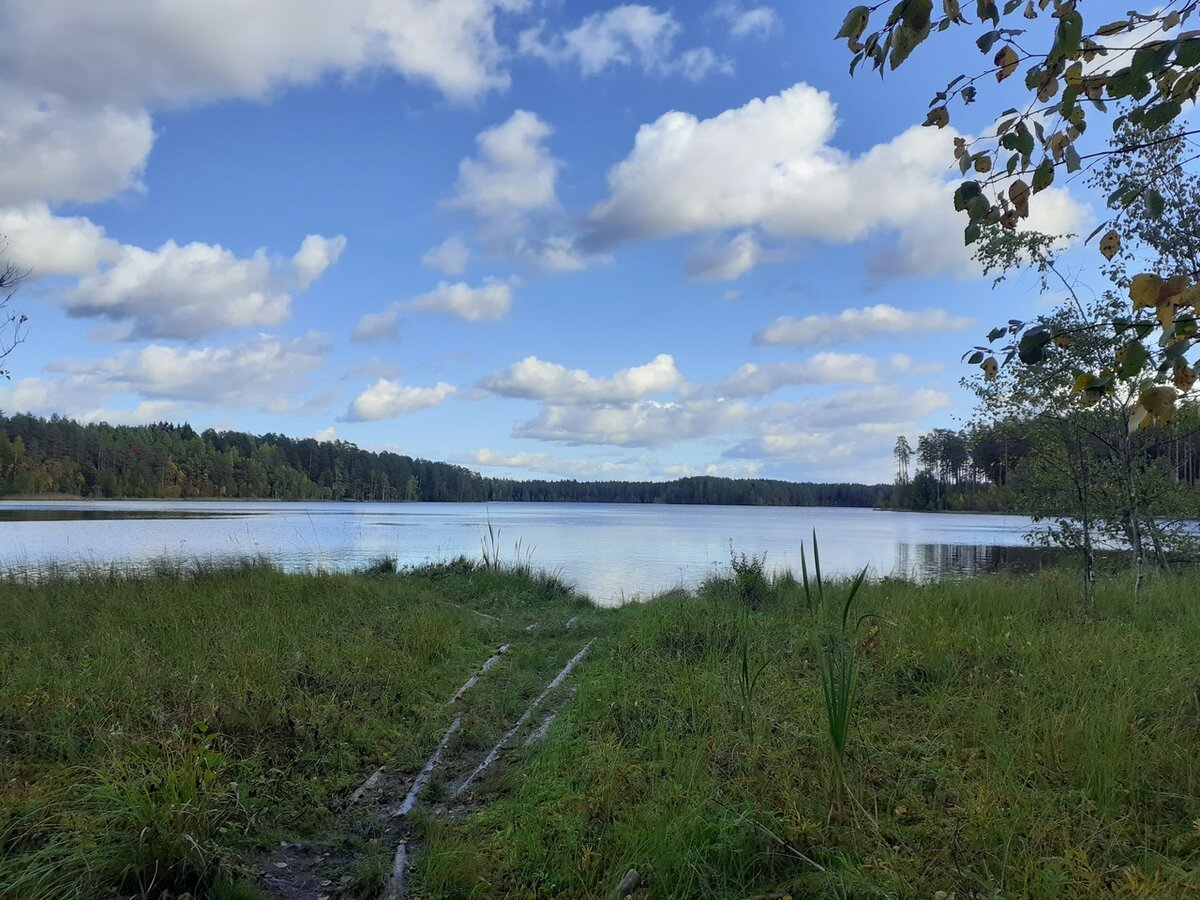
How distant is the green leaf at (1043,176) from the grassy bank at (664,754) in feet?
7.87

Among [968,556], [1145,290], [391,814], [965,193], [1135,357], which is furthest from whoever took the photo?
[968,556]

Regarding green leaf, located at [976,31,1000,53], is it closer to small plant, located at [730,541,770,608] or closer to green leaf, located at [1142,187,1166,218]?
green leaf, located at [1142,187,1166,218]

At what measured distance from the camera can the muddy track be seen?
3684mm

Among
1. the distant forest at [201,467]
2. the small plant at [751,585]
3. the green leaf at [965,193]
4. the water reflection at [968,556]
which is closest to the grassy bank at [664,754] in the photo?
the green leaf at [965,193]

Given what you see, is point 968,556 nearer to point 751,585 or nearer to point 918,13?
point 751,585

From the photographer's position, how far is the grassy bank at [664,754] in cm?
331

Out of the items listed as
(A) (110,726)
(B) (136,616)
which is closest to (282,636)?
(B) (136,616)

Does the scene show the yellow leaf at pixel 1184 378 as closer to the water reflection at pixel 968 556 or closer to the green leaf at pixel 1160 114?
the green leaf at pixel 1160 114

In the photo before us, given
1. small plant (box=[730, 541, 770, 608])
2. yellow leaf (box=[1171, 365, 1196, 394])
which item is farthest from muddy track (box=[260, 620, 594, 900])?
small plant (box=[730, 541, 770, 608])

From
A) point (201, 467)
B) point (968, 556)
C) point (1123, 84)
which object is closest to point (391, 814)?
point (1123, 84)

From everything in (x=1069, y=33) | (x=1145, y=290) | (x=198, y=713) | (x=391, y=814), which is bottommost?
(x=391, y=814)

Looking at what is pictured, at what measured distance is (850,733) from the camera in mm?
4887

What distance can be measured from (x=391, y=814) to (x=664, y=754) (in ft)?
5.80

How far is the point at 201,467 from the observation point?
323 ft
